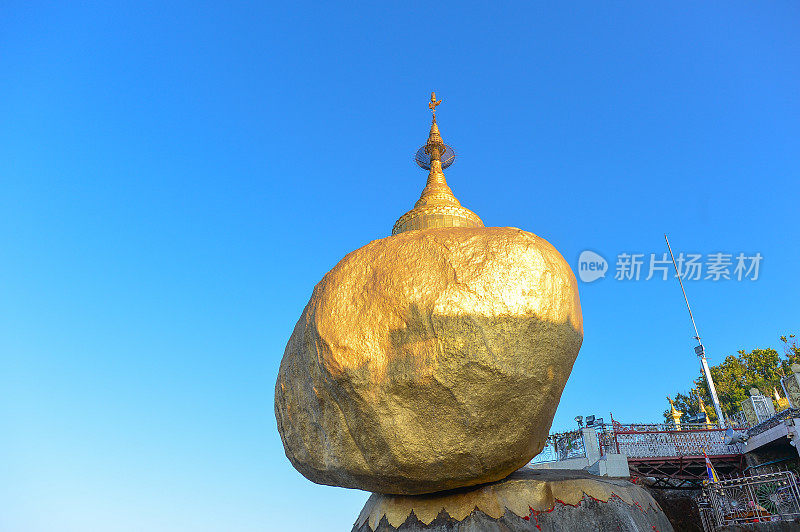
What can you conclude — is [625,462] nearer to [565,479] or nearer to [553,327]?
[565,479]

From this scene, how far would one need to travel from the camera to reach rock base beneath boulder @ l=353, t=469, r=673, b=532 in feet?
20.6

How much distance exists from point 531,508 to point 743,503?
6.15 metres

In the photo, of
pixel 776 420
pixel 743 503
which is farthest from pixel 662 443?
pixel 743 503

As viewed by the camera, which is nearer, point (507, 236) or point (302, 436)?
point (507, 236)

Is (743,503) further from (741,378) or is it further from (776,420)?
(741,378)

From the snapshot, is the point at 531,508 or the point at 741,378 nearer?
the point at 531,508

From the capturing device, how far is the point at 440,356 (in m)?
5.70

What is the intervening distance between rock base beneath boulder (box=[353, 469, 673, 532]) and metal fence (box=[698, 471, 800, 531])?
3385 millimetres

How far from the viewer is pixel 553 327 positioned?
239 inches

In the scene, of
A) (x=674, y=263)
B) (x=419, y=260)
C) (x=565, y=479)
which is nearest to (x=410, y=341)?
(x=419, y=260)

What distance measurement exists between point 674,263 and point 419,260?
94.4ft

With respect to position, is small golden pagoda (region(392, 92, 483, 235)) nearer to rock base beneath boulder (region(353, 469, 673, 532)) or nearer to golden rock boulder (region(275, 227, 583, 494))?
golden rock boulder (region(275, 227, 583, 494))

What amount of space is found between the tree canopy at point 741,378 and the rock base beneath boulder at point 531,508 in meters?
31.2

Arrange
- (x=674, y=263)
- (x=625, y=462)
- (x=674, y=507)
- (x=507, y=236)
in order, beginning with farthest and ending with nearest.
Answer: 1. (x=674, y=263)
2. (x=625, y=462)
3. (x=674, y=507)
4. (x=507, y=236)
